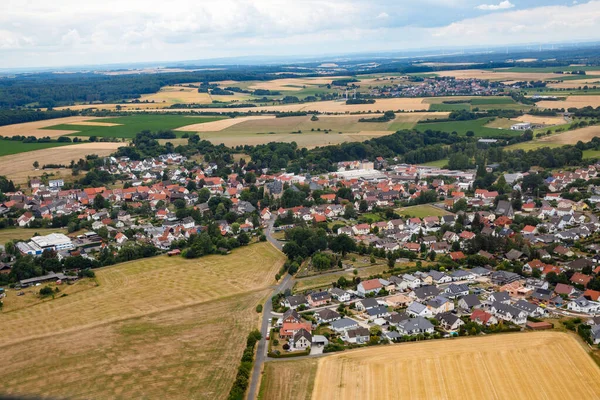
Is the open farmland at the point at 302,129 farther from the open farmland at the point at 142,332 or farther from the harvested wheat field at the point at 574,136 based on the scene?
the open farmland at the point at 142,332

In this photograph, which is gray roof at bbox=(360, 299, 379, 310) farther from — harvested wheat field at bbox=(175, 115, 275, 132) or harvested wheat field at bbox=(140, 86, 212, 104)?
harvested wheat field at bbox=(140, 86, 212, 104)

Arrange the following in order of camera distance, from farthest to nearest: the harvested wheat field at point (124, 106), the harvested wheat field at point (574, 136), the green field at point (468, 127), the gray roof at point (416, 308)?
the harvested wheat field at point (124, 106) < the green field at point (468, 127) < the harvested wheat field at point (574, 136) < the gray roof at point (416, 308)

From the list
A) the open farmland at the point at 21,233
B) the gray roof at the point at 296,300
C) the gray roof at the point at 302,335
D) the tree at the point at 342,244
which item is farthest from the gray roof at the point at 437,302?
the open farmland at the point at 21,233

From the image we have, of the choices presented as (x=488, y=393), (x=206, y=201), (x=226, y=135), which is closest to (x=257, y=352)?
(x=488, y=393)

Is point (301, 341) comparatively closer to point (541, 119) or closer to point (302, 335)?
point (302, 335)

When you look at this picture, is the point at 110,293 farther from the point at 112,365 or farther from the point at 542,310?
the point at 542,310

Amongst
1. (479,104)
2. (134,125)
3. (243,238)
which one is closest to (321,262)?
(243,238)
